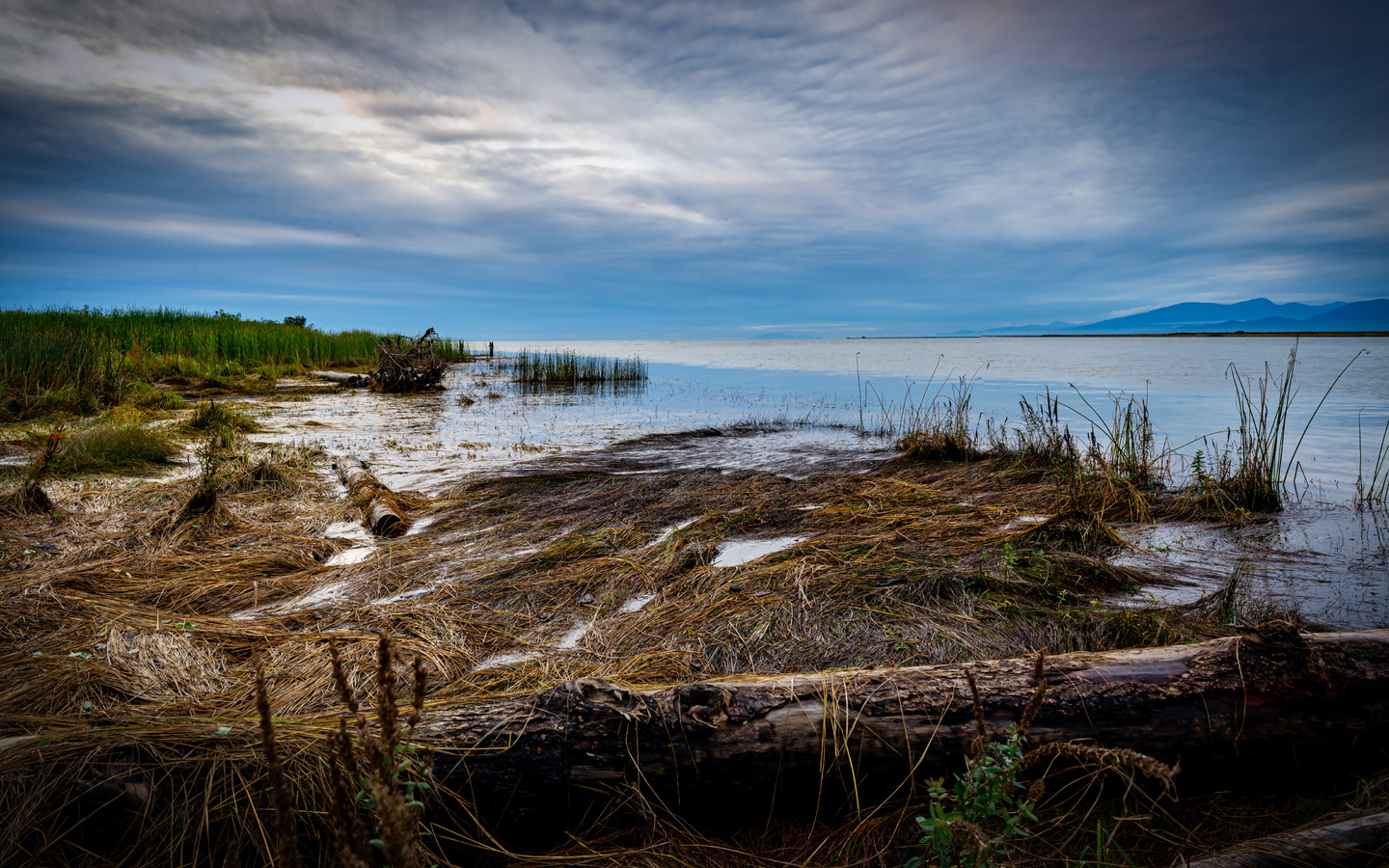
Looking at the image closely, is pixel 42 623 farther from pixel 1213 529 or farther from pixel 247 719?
pixel 1213 529

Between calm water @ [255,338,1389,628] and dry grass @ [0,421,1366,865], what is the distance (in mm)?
1016

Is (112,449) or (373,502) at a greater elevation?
(112,449)

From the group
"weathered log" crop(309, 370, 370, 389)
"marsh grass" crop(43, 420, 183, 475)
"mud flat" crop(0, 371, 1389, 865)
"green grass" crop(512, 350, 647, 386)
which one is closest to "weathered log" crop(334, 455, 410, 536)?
"mud flat" crop(0, 371, 1389, 865)

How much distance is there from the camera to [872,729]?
193cm

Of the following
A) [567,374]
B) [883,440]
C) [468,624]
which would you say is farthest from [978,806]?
[567,374]

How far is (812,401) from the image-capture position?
18.2 metres

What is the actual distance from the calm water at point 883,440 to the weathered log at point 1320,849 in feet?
8.06

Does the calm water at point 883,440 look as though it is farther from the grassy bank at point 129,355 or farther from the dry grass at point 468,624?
the grassy bank at point 129,355

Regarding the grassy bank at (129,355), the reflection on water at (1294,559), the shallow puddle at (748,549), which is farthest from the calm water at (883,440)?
the grassy bank at (129,355)

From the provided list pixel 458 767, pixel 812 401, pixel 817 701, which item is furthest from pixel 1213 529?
pixel 812 401

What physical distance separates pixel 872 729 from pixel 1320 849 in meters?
1.11

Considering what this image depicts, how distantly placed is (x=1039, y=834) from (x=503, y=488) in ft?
19.5

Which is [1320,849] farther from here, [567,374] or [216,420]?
[567,374]

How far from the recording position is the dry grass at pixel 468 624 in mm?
1670
